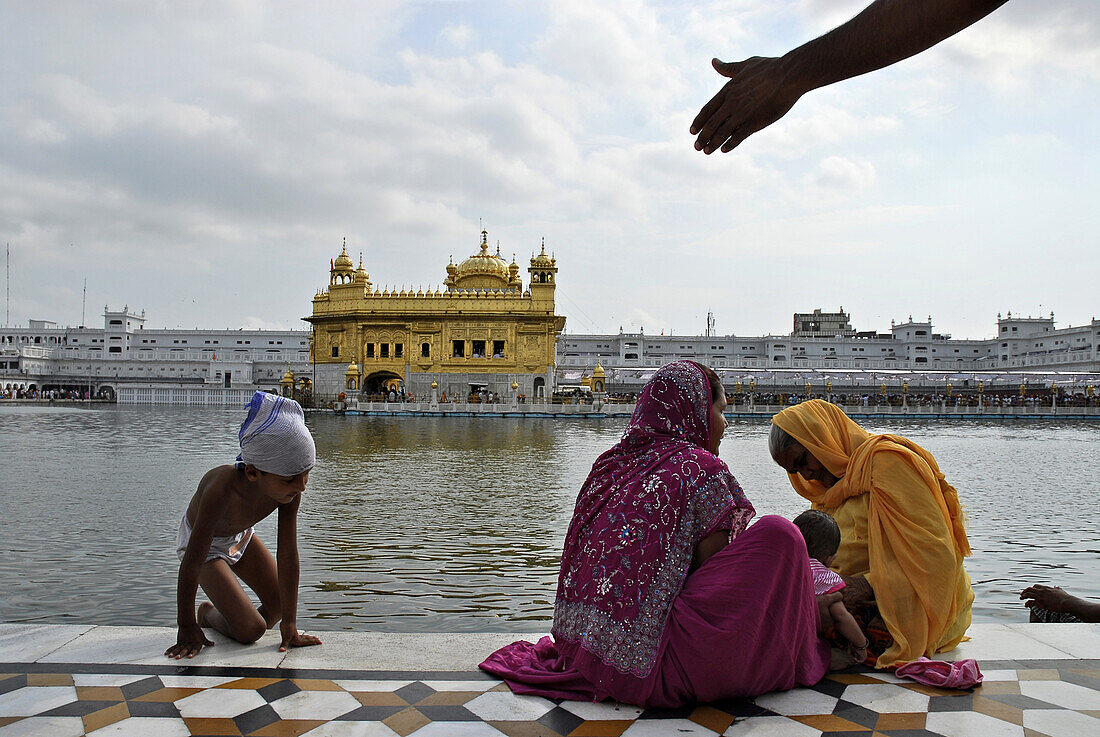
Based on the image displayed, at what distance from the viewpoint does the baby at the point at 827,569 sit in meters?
3.00

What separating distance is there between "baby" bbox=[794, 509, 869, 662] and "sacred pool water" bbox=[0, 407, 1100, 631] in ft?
5.48

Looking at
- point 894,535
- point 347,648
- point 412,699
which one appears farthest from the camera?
point 347,648

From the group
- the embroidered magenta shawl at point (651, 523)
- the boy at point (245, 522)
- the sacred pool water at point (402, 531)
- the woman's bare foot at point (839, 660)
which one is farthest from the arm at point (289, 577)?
the woman's bare foot at point (839, 660)

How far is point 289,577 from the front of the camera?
10.9ft

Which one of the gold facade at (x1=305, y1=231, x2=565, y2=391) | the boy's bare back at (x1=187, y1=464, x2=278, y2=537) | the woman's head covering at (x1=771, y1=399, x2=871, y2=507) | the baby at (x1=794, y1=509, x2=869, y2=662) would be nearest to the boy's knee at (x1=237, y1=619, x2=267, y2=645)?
the boy's bare back at (x1=187, y1=464, x2=278, y2=537)

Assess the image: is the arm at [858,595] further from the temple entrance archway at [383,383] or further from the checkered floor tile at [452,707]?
the temple entrance archway at [383,383]

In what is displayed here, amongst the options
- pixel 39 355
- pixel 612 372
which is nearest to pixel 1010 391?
pixel 612 372

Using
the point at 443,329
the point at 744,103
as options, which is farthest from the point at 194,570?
the point at 443,329

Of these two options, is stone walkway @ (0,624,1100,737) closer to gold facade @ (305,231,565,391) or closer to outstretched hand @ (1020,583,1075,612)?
outstretched hand @ (1020,583,1075,612)

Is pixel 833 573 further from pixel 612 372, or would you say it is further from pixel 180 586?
pixel 612 372

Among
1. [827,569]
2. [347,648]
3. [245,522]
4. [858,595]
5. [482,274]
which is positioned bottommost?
[347,648]

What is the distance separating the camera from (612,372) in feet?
182

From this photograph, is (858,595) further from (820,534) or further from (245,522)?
(245,522)

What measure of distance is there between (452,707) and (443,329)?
4076 cm
